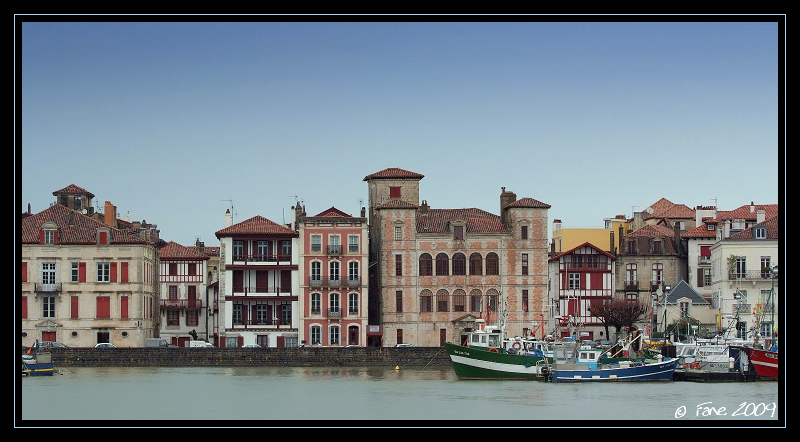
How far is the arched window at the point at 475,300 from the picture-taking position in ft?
249

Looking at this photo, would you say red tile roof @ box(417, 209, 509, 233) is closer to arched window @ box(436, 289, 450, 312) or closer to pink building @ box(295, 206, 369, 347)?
arched window @ box(436, 289, 450, 312)

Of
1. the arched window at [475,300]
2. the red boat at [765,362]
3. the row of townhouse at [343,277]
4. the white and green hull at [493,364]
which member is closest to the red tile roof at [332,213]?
the row of townhouse at [343,277]

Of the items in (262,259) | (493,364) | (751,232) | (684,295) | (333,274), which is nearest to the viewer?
(493,364)

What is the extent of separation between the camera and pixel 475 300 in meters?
75.9

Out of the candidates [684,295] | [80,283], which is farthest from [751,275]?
[80,283]

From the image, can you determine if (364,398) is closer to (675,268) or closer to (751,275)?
(751,275)

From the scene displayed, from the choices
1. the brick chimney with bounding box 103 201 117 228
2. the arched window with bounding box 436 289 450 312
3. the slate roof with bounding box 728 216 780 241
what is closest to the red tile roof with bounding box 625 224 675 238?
the slate roof with bounding box 728 216 780 241

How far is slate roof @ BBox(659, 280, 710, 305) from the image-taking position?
7706cm

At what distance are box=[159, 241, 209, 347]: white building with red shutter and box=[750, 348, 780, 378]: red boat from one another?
39.1 metres

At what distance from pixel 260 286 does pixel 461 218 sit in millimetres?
12414
